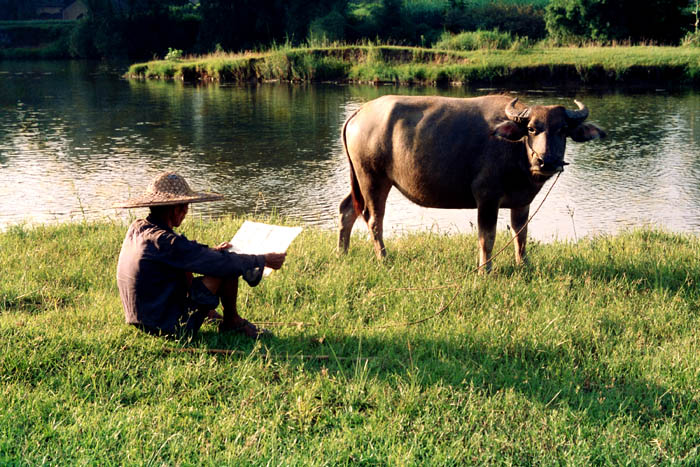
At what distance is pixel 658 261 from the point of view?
246 inches

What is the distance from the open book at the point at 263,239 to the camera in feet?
14.1

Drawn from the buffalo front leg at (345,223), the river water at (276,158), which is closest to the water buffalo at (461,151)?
the buffalo front leg at (345,223)

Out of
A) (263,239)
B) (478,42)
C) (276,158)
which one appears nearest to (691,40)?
(478,42)

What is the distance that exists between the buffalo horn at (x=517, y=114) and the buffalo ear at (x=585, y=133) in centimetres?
37

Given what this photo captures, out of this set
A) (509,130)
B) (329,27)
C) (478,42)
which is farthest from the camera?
(329,27)

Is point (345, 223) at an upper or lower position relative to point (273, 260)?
lower

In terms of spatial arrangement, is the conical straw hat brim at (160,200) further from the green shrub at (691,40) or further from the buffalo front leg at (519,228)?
the green shrub at (691,40)

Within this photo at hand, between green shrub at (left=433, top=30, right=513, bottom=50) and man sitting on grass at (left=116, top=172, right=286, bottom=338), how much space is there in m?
28.6

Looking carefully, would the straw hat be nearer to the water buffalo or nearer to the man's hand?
the man's hand

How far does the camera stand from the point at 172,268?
168 inches

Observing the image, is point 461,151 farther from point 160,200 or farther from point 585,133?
point 160,200

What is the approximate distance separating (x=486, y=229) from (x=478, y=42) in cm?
2766

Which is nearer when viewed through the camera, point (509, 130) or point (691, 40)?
point (509, 130)

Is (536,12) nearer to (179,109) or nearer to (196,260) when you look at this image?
(179,109)
